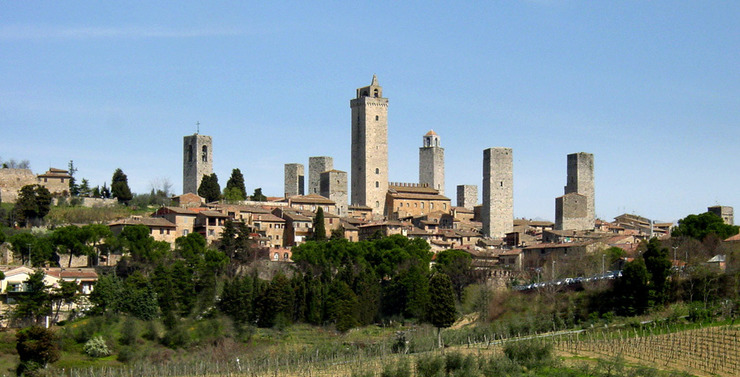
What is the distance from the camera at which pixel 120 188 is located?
73938 mm

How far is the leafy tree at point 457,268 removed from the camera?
5628 cm

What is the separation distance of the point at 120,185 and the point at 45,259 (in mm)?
19763

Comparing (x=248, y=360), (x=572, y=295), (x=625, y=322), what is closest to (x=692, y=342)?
(x=625, y=322)

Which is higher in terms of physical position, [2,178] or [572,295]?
[2,178]

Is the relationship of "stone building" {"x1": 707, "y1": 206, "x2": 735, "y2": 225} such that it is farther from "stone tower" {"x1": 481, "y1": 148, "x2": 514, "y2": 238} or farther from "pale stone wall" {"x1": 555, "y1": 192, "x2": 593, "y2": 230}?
"stone tower" {"x1": 481, "y1": 148, "x2": 514, "y2": 238}

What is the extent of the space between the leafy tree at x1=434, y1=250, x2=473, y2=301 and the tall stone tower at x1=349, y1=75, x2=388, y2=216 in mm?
16994

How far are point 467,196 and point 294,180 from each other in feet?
39.8

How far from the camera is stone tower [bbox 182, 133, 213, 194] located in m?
79.0

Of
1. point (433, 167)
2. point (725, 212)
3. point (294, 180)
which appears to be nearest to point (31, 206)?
point (294, 180)

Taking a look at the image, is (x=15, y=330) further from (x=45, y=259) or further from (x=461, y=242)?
(x=461, y=242)

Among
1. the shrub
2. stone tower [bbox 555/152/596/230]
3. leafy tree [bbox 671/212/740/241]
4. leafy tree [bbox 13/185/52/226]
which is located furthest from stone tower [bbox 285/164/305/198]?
the shrub

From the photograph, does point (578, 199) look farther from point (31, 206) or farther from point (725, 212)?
point (31, 206)

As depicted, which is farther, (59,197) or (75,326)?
(59,197)

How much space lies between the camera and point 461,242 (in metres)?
69.3
